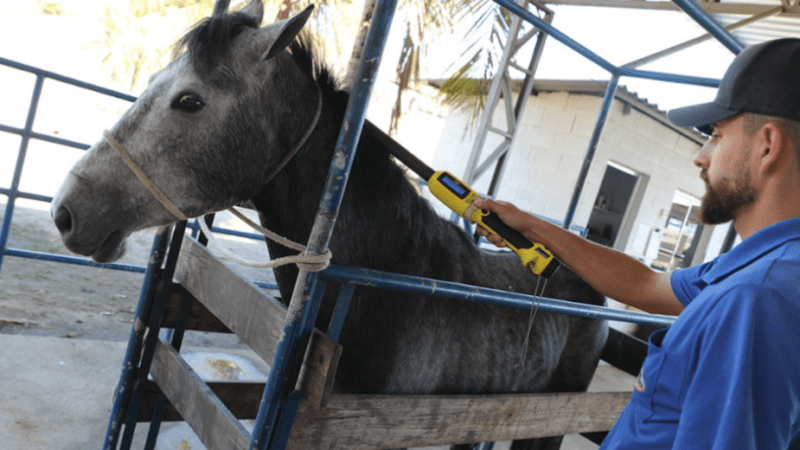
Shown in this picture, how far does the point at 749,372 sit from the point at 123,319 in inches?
168

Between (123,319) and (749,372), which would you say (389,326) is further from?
(123,319)

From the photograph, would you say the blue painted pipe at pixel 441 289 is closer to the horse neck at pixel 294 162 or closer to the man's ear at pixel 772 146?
the horse neck at pixel 294 162

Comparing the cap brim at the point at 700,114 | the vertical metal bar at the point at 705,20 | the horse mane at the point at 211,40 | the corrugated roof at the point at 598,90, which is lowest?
the horse mane at the point at 211,40

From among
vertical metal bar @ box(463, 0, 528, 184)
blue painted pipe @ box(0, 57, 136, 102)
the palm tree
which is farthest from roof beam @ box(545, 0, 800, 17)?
blue painted pipe @ box(0, 57, 136, 102)

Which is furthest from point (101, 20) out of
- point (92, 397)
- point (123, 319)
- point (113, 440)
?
point (113, 440)

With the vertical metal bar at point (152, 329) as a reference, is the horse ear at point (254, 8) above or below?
above

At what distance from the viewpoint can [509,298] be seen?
1.50 meters

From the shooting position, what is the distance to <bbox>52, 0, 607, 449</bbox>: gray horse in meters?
1.32

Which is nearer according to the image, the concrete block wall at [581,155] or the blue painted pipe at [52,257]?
the blue painted pipe at [52,257]

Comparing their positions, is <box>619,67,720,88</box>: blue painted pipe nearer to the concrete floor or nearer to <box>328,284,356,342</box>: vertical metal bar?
<box>328,284,356,342</box>: vertical metal bar

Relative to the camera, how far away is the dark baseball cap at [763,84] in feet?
2.74

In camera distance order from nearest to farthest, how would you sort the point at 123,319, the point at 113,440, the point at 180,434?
the point at 113,440 < the point at 180,434 < the point at 123,319

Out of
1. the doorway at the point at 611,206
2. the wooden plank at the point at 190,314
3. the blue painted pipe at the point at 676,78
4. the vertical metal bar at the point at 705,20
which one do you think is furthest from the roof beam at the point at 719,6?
the doorway at the point at 611,206

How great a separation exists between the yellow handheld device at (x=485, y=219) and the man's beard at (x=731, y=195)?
1.60 ft
